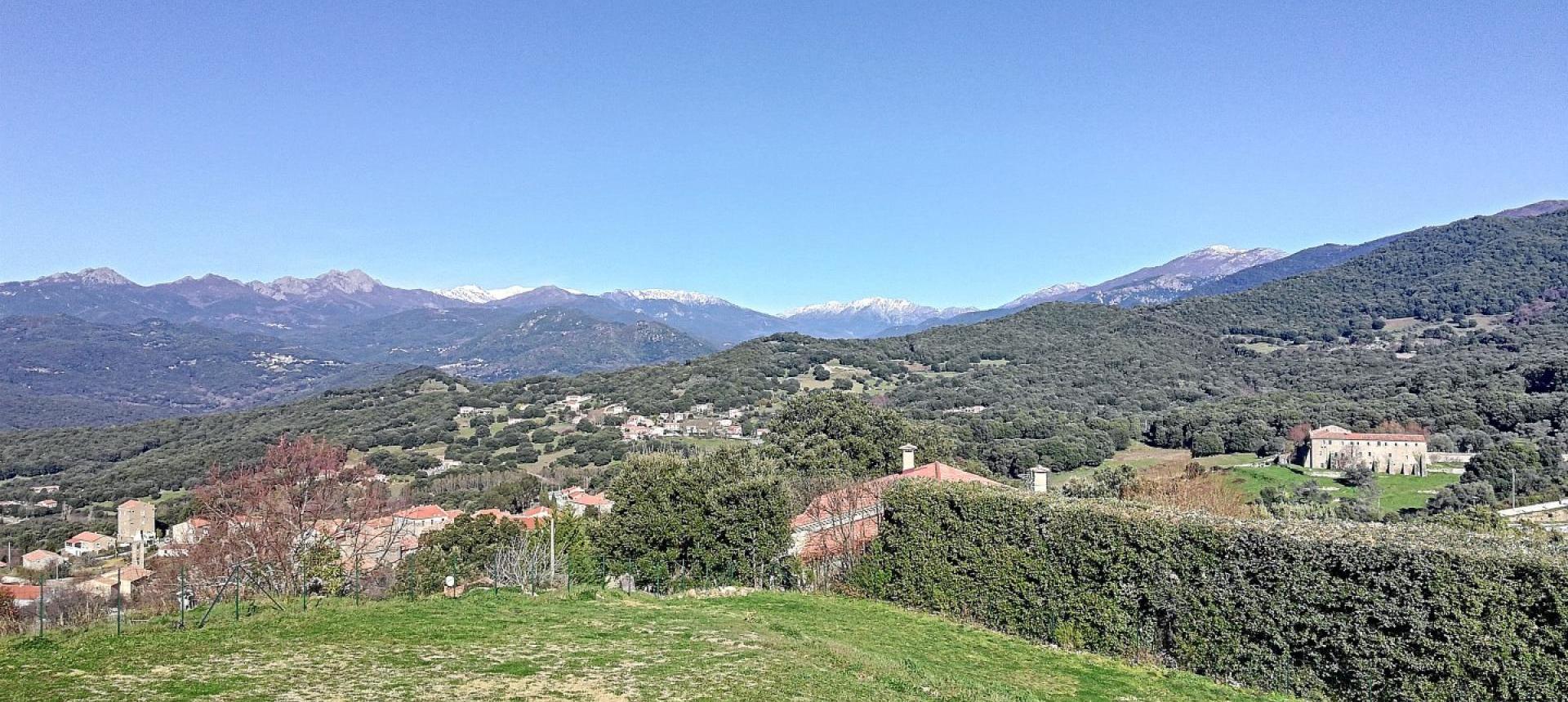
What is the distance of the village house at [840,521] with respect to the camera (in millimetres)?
17953

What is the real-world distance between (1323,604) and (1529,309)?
113465mm

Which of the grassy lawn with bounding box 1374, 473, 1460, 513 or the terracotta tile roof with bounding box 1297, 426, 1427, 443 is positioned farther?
the terracotta tile roof with bounding box 1297, 426, 1427, 443

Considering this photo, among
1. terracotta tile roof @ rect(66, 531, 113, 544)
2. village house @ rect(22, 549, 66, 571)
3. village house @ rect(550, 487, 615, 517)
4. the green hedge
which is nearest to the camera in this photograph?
the green hedge

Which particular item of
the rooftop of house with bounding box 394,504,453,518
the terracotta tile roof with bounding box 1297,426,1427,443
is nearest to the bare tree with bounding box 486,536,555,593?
the rooftop of house with bounding box 394,504,453,518

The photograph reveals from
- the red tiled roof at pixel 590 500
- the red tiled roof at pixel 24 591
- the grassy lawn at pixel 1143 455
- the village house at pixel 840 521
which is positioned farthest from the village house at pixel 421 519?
the grassy lawn at pixel 1143 455

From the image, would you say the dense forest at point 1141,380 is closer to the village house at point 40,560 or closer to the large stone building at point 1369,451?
the large stone building at point 1369,451

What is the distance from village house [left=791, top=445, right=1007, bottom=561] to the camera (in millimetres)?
17953

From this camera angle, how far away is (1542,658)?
828cm

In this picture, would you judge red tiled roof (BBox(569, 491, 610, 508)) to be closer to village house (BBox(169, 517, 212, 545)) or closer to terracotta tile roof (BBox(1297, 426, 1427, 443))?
village house (BBox(169, 517, 212, 545))

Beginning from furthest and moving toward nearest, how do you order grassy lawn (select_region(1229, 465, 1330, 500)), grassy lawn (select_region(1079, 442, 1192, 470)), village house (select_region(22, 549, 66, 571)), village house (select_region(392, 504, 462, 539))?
1. grassy lawn (select_region(1079, 442, 1192, 470))
2. village house (select_region(22, 549, 66, 571))
3. village house (select_region(392, 504, 462, 539))
4. grassy lawn (select_region(1229, 465, 1330, 500))

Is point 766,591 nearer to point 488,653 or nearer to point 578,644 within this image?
point 578,644

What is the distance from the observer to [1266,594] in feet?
34.7

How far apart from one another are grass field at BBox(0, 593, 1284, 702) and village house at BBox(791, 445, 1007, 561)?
441cm

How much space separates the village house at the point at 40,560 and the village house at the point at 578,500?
25262mm
